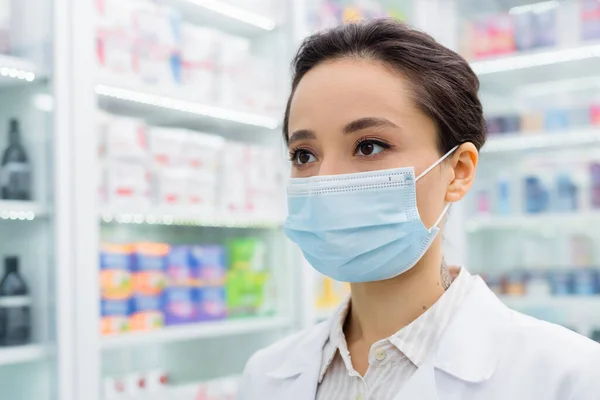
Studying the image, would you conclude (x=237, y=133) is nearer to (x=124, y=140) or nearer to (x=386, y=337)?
(x=124, y=140)

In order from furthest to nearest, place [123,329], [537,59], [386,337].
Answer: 1. [537,59]
2. [123,329]
3. [386,337]

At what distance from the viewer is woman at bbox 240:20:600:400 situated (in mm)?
1236

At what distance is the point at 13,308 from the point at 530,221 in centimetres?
304

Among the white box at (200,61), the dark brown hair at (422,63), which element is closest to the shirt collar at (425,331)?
the dark brown hair at (422,63)

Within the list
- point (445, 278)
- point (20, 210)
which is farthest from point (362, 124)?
point (20, 210)

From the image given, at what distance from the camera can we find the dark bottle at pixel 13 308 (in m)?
2.44

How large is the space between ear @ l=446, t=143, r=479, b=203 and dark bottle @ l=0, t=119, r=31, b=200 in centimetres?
166

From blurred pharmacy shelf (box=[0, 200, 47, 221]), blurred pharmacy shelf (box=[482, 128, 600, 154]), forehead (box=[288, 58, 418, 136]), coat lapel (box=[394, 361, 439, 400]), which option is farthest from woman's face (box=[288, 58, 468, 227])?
blurred pharmacy shelf (box=[482, 128, 600, 154])

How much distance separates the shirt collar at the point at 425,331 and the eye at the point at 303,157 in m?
0.34

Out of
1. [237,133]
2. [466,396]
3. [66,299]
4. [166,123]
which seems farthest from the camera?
[237,133]

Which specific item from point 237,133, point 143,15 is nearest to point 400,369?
point 143,15

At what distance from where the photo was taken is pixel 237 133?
150 inches

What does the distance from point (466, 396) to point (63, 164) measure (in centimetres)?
173

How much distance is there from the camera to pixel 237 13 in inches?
141
